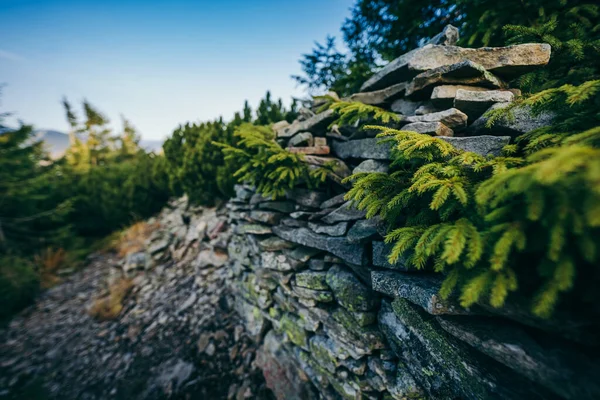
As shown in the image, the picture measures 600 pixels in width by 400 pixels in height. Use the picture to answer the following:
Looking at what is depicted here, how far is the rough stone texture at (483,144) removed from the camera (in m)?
2.08

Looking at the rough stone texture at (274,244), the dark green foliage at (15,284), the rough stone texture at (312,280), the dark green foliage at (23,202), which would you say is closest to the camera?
the rough stone texture at (312,280)

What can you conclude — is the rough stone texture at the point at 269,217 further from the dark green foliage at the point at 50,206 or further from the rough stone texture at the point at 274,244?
the dark green foliage at the point at 50,206

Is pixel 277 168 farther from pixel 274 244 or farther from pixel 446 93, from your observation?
pixel 446 93

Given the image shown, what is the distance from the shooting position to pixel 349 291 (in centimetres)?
291

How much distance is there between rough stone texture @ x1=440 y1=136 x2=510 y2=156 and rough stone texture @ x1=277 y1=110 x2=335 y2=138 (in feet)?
5.96

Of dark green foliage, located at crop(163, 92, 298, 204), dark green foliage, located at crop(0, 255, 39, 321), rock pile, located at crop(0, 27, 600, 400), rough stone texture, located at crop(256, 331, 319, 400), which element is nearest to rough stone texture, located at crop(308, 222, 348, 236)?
rock pile, located at crop(0, 27, 600, 400)

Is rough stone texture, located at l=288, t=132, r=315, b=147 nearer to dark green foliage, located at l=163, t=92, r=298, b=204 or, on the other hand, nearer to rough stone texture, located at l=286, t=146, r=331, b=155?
rough stone texture, located at l=286, t=146, r=331, b=155

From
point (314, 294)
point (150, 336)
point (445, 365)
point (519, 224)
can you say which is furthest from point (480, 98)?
point (150, 336)

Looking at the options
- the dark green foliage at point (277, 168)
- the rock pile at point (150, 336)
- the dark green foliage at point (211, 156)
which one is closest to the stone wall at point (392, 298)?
the dark green foliage at point (277, 168)

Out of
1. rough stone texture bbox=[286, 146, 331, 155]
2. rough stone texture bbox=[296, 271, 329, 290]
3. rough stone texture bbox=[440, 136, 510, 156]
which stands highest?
rough stone texture bbox=[286, 146, 331, 155]

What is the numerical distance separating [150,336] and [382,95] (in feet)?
22.2

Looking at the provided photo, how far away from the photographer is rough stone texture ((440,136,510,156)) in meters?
2.08

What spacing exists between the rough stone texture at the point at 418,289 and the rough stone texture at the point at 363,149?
4.40 ft

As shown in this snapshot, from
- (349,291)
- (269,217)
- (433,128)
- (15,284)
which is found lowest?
(15,284)
